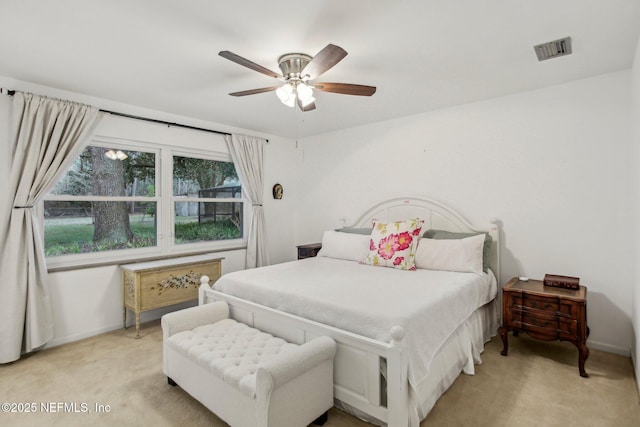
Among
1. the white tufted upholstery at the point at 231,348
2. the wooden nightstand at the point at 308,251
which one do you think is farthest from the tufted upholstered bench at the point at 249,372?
the wooden nightstand at the point at 308,251

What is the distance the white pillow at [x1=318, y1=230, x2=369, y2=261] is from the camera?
11.7ft

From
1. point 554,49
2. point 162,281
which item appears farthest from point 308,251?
point 554,49

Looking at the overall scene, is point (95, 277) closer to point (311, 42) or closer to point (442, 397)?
point (311, 42)

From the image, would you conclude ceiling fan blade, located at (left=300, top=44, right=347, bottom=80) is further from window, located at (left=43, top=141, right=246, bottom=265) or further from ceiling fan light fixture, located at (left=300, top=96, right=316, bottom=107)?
window, located at (left=43, top=141, right=246, bottom=265)

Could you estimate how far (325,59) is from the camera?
204 cm

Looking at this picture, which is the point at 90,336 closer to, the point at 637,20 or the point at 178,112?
the point at 178,112

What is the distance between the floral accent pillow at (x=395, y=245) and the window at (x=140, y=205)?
84.0 inches

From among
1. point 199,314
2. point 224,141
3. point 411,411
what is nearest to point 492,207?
point 411,411

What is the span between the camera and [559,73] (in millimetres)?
2750

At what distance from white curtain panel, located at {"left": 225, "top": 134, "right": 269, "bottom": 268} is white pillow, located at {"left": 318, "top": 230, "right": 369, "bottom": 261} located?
1064mm

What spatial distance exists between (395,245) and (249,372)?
1.96 meters

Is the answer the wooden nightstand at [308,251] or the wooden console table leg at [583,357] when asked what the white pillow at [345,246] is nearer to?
the wooden nightstand at [308,251]

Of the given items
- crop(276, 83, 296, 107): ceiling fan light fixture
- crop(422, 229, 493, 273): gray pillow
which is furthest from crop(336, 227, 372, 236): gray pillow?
crop(276, 83, 296, 107): ceiling fan light fixture

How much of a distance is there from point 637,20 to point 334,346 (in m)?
2.67
